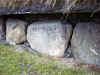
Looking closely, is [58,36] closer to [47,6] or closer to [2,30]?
[47,6]

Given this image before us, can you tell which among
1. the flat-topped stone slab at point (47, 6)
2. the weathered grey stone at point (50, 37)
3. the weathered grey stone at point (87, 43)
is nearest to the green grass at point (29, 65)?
the weathered grey stone at point (50, 37)

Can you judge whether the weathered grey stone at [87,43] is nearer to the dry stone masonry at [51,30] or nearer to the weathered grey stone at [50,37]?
the dry stone masonry at [51,30]

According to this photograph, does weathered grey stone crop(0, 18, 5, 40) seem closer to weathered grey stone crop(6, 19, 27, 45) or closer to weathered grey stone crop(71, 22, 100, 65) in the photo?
weathered grey stone crop(6, 19, 27, 45)

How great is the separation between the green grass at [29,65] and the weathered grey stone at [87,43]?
0.21 meters

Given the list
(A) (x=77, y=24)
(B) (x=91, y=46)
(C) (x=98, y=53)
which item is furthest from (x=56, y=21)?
(C) (x=98, y=53)

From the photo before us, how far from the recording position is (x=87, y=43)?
133 cm

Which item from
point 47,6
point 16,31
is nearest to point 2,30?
point 16,31

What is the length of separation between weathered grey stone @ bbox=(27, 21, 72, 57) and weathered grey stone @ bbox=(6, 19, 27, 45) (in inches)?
7.2

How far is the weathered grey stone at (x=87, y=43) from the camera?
4.25 feet

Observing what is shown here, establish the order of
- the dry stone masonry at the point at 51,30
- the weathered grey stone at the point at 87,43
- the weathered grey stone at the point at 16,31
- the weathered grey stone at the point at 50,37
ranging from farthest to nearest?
the weathered grey stone at the point at 16,31 < the weathered grey stone at the point at 50,37 < the weathered grey stone at the point at 87,43 < the dry stone masonry at the point at 51,30

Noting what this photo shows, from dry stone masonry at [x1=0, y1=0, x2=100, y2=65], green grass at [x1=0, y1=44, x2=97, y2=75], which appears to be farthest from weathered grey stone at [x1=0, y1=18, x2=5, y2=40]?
green grass at [x1=0, y1=44, x2=97, y2=75]

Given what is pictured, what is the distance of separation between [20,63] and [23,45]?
411 mm

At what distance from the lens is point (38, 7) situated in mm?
1121

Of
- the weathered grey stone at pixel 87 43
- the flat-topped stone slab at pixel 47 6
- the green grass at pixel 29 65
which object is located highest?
the flat-topped stone slab at pixel 47 6
